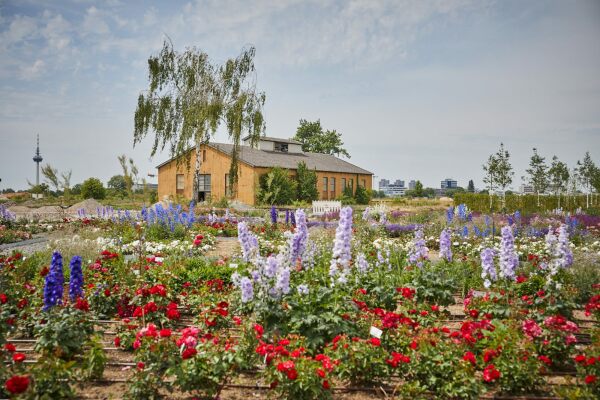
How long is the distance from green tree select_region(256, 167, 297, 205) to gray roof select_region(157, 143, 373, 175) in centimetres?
117

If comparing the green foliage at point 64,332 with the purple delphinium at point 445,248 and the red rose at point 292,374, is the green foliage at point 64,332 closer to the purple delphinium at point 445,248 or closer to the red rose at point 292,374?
the red rose at point 292,374

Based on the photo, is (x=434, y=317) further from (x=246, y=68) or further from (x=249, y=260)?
(x=246, y=68)

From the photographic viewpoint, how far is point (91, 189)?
32219mm

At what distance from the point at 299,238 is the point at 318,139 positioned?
51.2 metres

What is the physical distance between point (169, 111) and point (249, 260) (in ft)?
70.3

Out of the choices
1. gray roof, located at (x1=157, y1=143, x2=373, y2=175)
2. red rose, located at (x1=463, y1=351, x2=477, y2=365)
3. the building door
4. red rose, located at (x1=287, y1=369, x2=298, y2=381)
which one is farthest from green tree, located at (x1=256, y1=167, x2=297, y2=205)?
red rose, located at (x1=287, y1=369, x2=298, y2=381)

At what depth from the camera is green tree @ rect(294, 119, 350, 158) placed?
54.3 metres

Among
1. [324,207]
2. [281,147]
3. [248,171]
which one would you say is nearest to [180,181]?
[248,171]

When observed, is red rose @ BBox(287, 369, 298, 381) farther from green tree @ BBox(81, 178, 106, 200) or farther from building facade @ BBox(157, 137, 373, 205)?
green tree @ BBox(81, 178, 106, 200)

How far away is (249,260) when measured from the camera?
410cm

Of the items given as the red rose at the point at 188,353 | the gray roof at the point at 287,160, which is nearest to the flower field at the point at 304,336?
the red rose at the point at 188,353

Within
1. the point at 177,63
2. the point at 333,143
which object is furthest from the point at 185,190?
the point at 333,143

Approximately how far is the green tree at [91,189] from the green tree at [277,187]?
14.2 metres

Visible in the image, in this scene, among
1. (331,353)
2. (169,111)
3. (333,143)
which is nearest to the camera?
(331,353)
